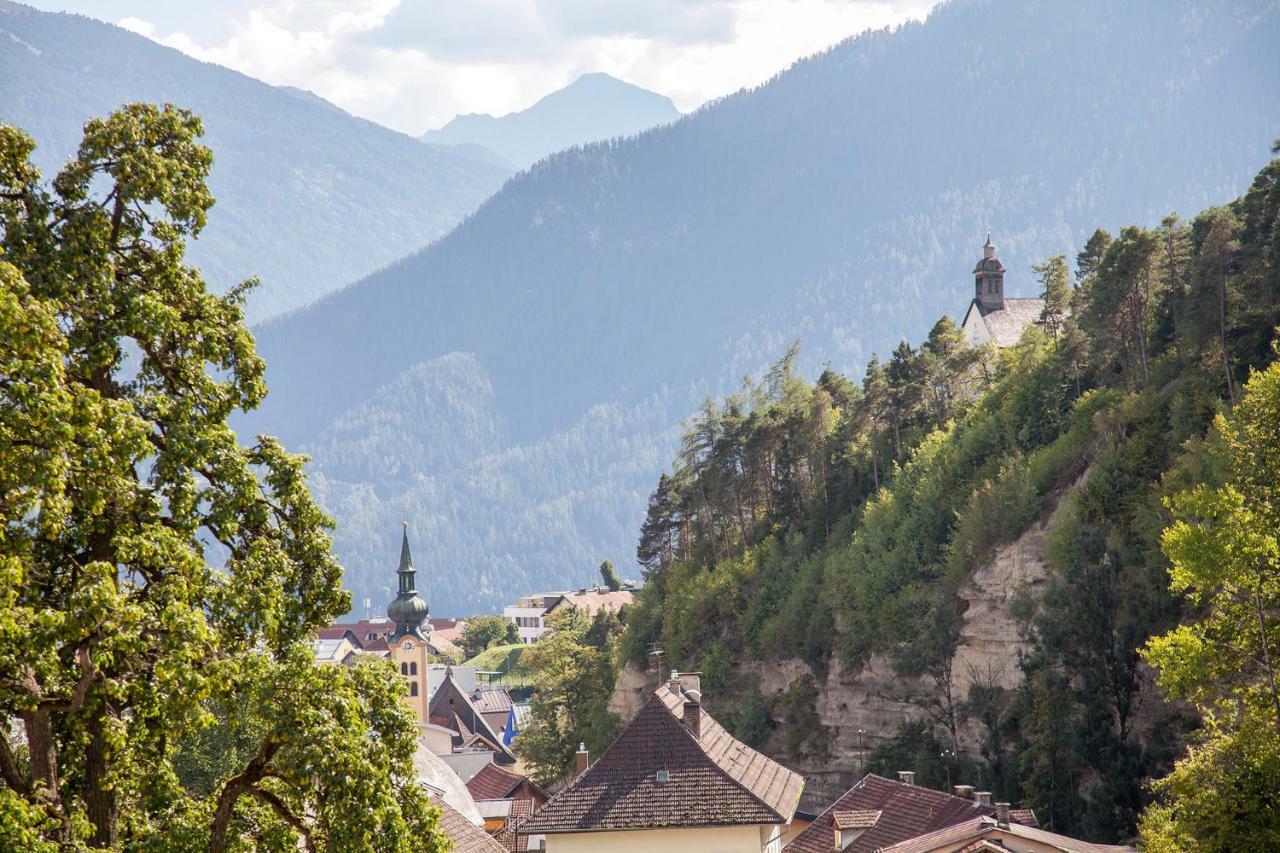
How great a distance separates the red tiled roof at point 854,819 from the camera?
41781 millimetres

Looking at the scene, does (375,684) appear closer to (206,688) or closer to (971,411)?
(206,688)

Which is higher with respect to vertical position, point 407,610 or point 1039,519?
point 407,610

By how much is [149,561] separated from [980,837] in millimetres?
25237

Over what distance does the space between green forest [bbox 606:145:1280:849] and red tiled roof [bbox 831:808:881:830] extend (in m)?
6.88

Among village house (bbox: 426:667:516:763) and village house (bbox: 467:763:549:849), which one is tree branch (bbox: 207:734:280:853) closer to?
village house (bbox: 467:763:549:849)

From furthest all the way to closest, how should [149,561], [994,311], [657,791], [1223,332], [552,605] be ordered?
[552,605] → [994,311] → [1223,332] → [657,791] → [149,561]

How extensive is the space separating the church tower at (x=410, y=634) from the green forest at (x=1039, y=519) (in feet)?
116

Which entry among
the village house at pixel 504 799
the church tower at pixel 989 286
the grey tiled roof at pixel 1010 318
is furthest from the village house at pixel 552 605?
the village house at pixel 504 799

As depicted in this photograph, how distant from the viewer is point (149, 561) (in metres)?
12.9

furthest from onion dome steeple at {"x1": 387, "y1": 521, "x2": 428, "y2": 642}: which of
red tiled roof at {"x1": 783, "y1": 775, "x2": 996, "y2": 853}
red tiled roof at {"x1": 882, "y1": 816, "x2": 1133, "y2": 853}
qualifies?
red tiled roof at {"x1": 882, "y1": 816, "x2": 1133, "y2": 853}

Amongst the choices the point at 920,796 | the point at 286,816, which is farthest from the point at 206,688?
the point at 920,796

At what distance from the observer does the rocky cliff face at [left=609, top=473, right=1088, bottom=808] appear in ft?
180

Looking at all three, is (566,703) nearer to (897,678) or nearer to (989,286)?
(897,678)

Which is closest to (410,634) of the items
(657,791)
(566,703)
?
(566,703)
